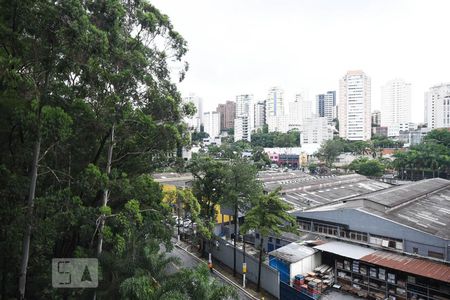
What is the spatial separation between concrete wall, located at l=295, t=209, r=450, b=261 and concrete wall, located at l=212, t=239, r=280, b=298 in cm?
588

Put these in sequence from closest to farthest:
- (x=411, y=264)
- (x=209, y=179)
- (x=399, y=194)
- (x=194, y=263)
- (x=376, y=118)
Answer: (x=411, y=264) → (x=194, y=263) → (x=209, y=179) → (x=399, y=194) → (x=376, y=118)

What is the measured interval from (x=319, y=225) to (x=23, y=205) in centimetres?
1713

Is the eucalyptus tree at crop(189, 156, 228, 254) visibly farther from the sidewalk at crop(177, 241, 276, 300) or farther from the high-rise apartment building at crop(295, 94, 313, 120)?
the high-rise apartment building at crop(295, 94, 313, 120)

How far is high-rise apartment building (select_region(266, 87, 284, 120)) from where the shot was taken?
13162 cm

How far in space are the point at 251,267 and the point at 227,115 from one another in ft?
427

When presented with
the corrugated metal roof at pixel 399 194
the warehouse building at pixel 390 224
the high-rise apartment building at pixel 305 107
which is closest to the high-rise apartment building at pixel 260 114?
the high-rise apartment building at pixel 305 107

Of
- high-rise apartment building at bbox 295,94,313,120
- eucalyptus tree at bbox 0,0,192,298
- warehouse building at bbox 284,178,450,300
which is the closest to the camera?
eucalyptus tree at bbox 0,0,192,298

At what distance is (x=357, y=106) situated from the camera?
102m

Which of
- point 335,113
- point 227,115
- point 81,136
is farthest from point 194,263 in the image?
point 335,113

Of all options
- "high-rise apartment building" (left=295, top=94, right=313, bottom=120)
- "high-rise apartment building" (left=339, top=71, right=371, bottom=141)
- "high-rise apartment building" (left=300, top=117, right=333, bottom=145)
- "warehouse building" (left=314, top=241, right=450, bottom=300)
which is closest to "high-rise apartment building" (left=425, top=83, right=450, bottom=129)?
"high-rise apartment building" (left=339, top=71, right=371, bottom=141)

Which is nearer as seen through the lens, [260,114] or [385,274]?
[385,274]

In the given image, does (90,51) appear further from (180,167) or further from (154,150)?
(180,167)

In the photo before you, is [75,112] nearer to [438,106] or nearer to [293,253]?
[293,253]

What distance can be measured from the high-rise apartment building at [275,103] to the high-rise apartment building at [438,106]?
52.0 metres
